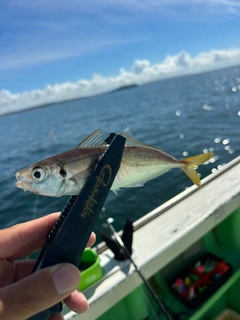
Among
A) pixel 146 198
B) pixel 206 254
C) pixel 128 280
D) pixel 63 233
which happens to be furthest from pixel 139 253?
pixel 146 198

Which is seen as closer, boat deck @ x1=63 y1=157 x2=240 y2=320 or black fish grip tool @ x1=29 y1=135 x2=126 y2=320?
black fish grip tool @ x1=29 y1=135 x2=126 y2=320

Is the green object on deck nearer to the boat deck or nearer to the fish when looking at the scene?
the boat deck

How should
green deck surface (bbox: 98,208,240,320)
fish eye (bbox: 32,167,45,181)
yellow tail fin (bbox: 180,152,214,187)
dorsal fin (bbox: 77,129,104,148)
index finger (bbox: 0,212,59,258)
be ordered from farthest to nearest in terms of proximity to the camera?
green deck surface (bbox: 98,208,240,320)
index finger (bbox: 0,212,59,258)
yellow tail fin (bbox: 180,152,214,187)
dorsal fin (bbox: 77,129,104,148)
fish eye (bbox: 32,167,45,181)

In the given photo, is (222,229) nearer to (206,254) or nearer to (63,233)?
(206,254)

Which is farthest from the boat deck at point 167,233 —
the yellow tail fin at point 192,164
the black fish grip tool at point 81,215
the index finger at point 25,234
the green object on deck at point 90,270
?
the yellow tail fin at point 192,164

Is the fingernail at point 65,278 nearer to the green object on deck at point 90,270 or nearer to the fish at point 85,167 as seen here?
the fish at point 85,167

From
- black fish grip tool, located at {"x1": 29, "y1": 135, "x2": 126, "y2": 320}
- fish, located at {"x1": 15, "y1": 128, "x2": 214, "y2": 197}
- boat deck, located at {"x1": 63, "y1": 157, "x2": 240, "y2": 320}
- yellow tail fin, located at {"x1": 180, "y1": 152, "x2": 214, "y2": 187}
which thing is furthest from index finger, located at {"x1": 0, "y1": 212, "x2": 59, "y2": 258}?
yellow tail fin, located at {"x1": 180, "y1": 152, "x2": 214, "y2": 187}

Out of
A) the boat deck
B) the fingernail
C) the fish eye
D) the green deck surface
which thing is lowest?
the green deck surface
